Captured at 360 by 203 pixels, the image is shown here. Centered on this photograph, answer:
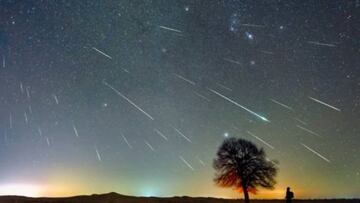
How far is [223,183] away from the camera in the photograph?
3794 centimetres

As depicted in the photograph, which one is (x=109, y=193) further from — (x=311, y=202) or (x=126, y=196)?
(x=311, y=202)

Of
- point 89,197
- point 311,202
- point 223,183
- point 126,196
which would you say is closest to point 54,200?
point 89,197

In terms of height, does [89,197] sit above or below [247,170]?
below

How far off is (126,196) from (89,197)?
12.1ft

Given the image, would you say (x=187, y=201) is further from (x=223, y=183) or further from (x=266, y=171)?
(x=266, y=171)

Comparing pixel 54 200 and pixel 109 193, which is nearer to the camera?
pixel 54 200

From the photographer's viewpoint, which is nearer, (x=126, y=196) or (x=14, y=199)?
(x=14, y=199)

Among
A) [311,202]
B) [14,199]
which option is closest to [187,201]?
[311,202]

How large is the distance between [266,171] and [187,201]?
7941 millimetres

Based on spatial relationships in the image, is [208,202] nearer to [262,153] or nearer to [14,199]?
[262,153]

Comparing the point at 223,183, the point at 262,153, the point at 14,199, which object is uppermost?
the point at 262,153

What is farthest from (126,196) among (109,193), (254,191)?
(254,191)

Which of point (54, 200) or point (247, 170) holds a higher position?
point (247, 170)

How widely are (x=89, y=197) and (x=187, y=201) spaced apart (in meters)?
9.38
